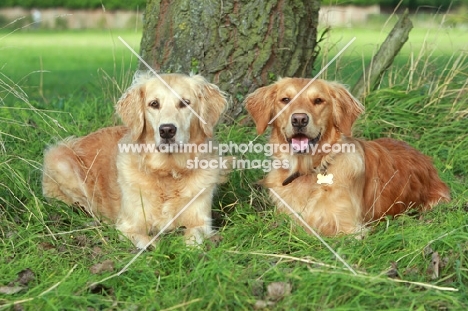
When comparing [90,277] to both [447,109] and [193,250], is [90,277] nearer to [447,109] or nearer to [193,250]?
[193,250]

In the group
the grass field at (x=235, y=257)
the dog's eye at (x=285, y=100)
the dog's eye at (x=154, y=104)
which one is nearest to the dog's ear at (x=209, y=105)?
the dog's eye at (x=154, y=104)

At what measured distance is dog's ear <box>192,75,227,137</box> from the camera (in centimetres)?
518

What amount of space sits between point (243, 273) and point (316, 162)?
144 centimetres

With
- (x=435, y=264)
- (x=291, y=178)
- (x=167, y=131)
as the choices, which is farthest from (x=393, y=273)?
(x=167, y=131)

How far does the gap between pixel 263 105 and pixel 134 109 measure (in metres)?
0.88

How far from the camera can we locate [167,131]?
4859 millimetres

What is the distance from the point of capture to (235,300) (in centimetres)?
370

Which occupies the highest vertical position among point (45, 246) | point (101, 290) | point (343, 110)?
point (343, 110)

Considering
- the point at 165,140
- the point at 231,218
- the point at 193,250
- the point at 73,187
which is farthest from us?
the point at 73,187

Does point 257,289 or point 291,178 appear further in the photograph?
point 291,178

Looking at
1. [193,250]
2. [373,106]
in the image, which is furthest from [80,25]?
[193,250]

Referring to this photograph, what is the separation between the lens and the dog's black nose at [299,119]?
4875 millimetres

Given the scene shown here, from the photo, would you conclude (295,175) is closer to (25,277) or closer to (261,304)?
(261,304)

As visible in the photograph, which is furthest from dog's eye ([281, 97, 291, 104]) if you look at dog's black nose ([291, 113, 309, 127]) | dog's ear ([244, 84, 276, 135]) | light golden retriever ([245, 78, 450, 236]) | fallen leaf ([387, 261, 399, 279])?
fallen leaf ([387, 261, 399, 279])
